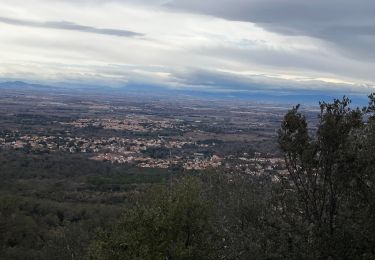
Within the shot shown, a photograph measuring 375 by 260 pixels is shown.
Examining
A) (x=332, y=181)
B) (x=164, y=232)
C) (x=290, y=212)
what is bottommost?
(x=164, y=232)

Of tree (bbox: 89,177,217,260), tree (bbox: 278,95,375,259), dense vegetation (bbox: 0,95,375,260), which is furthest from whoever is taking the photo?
tree (bbox: 89,177,217,260)

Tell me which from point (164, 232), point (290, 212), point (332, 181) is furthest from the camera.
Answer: point (164, 232)

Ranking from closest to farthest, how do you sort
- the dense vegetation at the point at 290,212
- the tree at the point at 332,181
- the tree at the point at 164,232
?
the tree at the point at 332,181
the dense vegetation at the point at 290,212
the tree at the point at 164,232

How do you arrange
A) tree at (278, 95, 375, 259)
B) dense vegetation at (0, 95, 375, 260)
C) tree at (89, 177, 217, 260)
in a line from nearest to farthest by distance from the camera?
tree at (278, 95, 375, 259)
dense vegetation at (0, 95, 375, 260)
tree at (89, 177, 217, 260)

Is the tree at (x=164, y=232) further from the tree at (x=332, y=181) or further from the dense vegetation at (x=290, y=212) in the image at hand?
the tree at (x=332, y=181)

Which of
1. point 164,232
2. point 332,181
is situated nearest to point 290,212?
point 332,181

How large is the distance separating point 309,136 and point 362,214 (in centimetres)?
303

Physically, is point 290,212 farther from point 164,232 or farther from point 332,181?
point 164,232

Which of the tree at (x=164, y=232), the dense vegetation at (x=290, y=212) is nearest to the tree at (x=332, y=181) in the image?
the dense vegetation at (x=290, y=212)

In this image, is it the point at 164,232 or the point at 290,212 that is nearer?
the point at 290,212

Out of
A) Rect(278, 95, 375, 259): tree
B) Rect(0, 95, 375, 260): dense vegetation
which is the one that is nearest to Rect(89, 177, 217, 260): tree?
Rect(0, 95, 375, 260): dense vegetation

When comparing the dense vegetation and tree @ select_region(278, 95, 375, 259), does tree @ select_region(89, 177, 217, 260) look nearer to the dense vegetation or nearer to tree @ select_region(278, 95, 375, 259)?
the dense vegetation

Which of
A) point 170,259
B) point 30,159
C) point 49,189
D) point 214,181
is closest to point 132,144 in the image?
point 30,159

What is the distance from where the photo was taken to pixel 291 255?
1551cm
